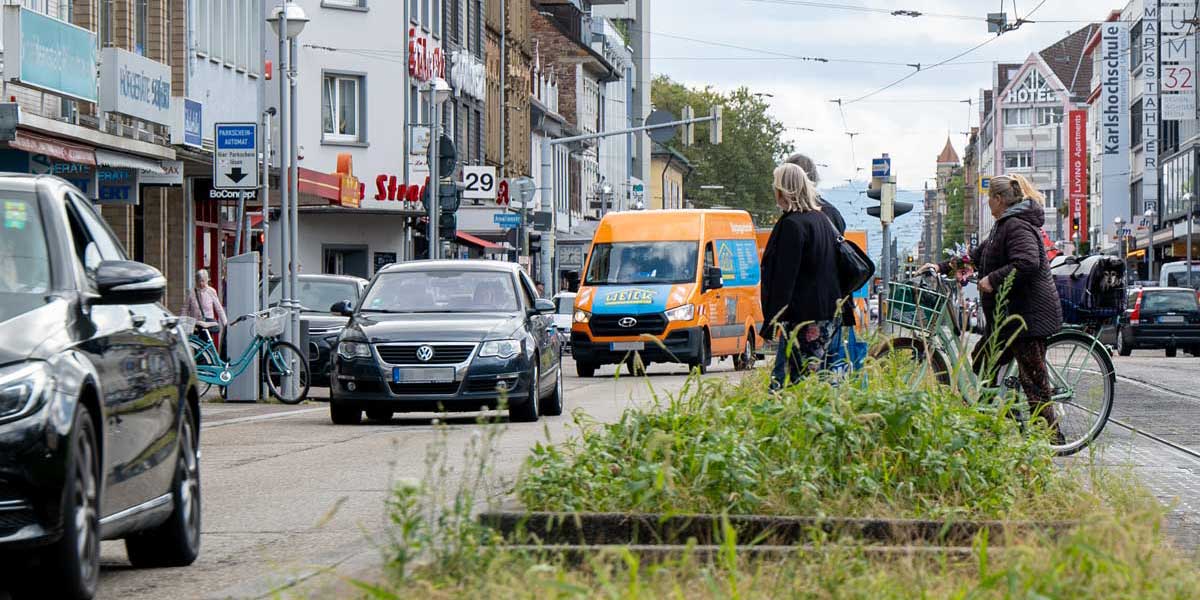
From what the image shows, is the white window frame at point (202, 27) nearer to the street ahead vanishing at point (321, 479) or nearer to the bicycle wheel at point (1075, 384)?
the street ahead vanishing at point (321, 479)

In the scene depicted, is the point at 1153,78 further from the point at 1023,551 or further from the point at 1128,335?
the point at 1023,551

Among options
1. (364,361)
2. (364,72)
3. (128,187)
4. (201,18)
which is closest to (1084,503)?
(364,361)

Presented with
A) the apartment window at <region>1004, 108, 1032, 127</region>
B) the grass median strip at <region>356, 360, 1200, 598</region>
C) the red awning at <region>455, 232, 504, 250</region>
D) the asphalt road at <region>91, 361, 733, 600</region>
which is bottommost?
the asphalt road at <region>91, 361, 733, 600</region>

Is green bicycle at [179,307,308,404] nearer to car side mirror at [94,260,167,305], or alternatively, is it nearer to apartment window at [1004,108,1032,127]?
car side mirror at [94,260,167,305]

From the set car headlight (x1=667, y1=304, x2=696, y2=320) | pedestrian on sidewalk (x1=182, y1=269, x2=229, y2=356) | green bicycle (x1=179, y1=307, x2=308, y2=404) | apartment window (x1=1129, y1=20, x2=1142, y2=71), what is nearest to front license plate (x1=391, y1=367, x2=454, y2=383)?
green bicycle (x1=179, y1=307, x2=308, y2=404)

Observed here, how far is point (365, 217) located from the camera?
5484 cm

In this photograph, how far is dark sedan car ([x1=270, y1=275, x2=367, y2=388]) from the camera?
26.1 metres

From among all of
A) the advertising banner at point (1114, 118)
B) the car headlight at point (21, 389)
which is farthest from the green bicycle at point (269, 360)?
the advertising banner at point (1114, 118)

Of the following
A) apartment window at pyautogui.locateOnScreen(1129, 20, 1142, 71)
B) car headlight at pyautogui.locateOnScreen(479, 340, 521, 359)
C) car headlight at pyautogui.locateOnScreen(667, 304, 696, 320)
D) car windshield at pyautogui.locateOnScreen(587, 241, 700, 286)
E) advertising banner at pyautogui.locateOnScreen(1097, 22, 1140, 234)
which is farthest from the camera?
advertising banner at pyautogui.locateOnScreen(1097, 22, 1140, 234)

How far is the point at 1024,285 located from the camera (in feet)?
39.5

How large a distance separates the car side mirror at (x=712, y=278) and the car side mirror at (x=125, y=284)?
77.4 feet

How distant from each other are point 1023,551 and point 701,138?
139842mm

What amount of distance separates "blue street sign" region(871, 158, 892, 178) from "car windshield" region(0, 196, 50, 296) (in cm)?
1994

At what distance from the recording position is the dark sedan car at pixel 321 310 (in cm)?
2608
